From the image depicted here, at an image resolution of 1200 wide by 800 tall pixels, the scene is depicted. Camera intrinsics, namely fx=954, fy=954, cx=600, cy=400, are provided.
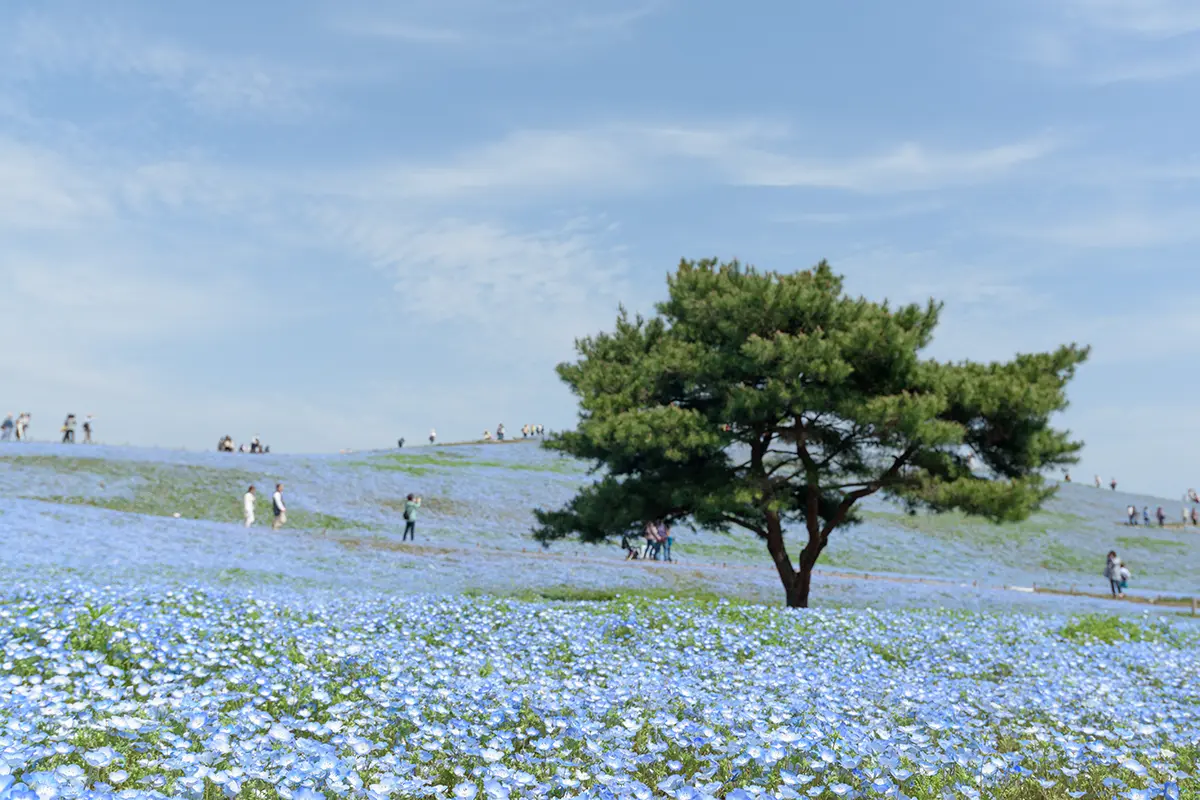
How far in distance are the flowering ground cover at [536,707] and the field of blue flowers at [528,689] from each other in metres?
0.03

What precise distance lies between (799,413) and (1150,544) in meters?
41.3

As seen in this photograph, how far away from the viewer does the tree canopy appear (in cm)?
1967

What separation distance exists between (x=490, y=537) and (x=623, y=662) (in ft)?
92.0

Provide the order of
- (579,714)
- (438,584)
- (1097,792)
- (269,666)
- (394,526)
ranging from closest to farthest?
(1097,792) → (579,714) → (269,666) → (438,584) → (394,526)

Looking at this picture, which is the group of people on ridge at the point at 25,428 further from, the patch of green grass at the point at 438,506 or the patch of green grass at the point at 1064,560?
Answer: the patch of green grass at the point at 1064,560

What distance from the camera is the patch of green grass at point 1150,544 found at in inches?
1991

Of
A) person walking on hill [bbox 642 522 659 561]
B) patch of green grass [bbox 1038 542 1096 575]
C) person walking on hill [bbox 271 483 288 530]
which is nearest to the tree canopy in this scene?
person walking on hill [bbox 642 522 659 561]

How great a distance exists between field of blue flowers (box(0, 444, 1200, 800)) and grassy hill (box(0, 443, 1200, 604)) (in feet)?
1.22

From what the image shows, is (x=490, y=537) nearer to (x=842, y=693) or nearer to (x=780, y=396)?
(x=780, y=396)

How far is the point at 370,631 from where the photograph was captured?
1154cm

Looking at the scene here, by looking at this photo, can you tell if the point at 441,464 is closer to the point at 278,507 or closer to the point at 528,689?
the point at 278,507

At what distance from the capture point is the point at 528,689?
8211 millimetres

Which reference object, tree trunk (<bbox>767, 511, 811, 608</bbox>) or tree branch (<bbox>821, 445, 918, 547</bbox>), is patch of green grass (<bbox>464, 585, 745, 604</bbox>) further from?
tree branch (<bbox>821, 445, 918, 547</bbox>)

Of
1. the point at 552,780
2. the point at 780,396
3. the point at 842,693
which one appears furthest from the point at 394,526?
the point at 552,780
